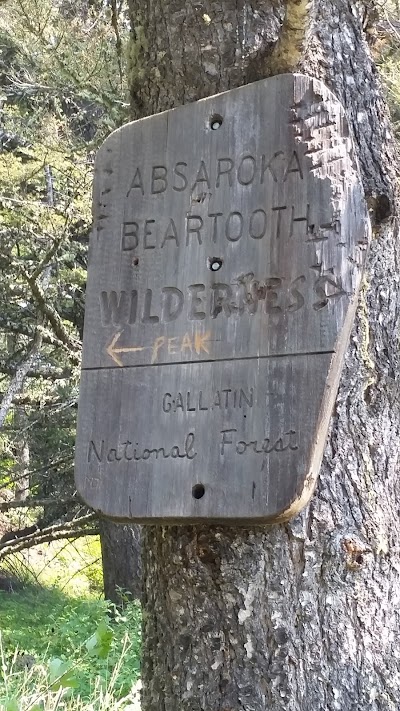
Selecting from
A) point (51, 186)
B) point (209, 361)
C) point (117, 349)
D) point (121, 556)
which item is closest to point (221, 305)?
point (209, 361)

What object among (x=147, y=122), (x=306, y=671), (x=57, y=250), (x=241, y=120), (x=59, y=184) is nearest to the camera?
(x=306, y=671)

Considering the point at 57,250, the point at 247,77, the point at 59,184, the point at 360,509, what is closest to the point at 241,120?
the point at 247,77

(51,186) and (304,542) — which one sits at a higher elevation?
(51,186)

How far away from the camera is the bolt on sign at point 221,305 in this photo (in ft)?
5.21

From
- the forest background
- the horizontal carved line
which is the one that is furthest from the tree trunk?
the forest background

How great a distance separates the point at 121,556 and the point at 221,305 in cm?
644

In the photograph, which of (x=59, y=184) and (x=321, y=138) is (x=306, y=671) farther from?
(x=59, y=184)

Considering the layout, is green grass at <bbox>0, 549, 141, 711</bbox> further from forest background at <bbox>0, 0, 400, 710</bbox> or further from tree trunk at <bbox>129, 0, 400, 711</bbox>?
tree trunk at <bbox>129, 0, 400, 711</bbox>

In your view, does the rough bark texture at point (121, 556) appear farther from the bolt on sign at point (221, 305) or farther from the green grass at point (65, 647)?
the bolt on sign at point (221, 305)

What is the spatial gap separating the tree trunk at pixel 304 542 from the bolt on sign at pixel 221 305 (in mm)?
124

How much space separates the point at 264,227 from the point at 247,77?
415mm

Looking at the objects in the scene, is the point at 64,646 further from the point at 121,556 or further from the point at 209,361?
the point at 209,361

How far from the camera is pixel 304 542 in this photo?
1.67m

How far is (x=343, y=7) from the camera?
2.01 metres
